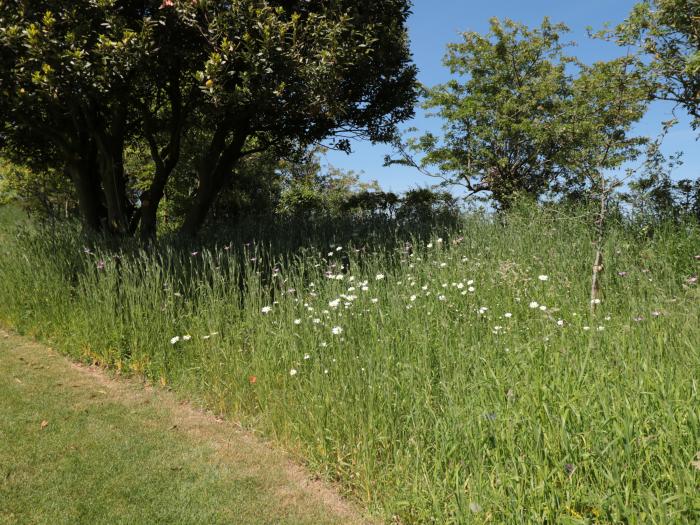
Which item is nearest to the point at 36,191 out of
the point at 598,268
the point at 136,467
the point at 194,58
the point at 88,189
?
the point at 88,189

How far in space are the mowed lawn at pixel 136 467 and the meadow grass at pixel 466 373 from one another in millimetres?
276

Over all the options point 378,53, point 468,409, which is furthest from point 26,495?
point 378,53

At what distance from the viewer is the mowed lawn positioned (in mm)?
3297

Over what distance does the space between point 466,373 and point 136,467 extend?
2.60m

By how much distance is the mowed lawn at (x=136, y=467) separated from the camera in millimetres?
3297

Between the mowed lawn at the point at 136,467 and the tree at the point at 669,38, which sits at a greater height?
the tree at the point at 669,38

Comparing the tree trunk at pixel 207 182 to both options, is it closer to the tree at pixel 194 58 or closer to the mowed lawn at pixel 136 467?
the tree at pixel 194 58

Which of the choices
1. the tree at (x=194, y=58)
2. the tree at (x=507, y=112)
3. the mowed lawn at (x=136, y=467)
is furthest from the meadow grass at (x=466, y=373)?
the tree at (x=507, y=112)

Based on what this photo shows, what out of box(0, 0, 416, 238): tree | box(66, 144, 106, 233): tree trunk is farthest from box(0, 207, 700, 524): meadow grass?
box(66, 144, 106, 233): tree trunk

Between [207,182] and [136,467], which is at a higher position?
[207,182]

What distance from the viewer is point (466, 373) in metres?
3.68

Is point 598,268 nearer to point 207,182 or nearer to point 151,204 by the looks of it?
point 207,182

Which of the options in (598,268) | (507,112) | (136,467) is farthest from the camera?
(507,112)

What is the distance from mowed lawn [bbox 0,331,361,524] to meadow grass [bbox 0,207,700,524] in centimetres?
28
